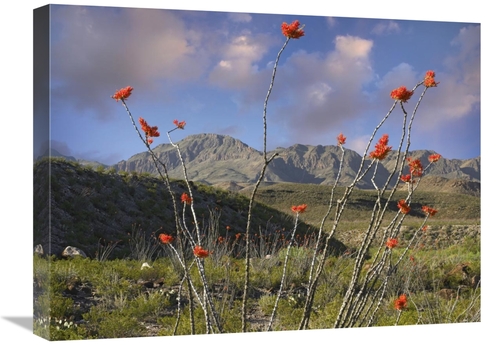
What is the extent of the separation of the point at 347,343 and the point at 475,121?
3.12 metres

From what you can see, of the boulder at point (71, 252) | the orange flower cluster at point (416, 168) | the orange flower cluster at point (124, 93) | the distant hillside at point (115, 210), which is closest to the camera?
the orange flower cluster at point (416, 168)

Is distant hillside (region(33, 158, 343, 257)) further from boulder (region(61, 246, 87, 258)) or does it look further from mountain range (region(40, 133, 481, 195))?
mountain range (region(40, 133, 481, 195))

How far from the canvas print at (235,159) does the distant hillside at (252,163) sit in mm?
25

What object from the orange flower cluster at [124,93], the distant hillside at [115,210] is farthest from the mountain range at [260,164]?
the orange flower cluster at [124,93]

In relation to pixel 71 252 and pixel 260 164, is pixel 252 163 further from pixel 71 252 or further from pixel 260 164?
pixel 71 252

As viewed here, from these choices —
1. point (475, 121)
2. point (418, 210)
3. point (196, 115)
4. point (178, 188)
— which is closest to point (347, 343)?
point (418, 210)

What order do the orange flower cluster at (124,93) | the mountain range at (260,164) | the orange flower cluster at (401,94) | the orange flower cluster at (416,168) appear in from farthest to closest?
the mountain range at (260,164), the orange flower cluster at (124,93), the orange flower cluster at (416,168), the orange flower cluster at (401,94)

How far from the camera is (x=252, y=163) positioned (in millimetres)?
7910

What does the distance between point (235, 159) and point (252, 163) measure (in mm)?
427

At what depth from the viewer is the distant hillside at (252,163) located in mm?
6883

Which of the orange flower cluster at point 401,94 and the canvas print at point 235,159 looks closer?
the orange flower cluster at point 401,94

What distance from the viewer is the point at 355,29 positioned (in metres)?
7.13

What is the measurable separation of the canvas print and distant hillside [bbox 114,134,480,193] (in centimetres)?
3

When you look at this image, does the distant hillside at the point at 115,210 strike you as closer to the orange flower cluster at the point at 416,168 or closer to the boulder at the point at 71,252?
the boulder at the point at 71,252
